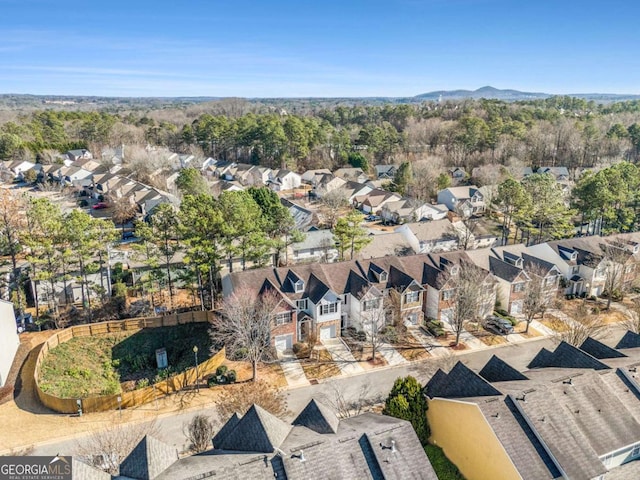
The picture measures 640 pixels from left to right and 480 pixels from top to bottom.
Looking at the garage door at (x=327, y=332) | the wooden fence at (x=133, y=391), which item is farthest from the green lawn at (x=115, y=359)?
the garage door at (x=327, y=332)

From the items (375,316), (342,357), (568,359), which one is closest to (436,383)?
(568,359)

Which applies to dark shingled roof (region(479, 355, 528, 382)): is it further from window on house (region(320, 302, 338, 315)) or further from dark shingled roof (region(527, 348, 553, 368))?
window on house (region(320, 302, 338, 315))

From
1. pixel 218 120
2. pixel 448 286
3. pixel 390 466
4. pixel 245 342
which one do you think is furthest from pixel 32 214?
pixel 218 120

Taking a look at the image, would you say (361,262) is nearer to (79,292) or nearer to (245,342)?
(245,342)

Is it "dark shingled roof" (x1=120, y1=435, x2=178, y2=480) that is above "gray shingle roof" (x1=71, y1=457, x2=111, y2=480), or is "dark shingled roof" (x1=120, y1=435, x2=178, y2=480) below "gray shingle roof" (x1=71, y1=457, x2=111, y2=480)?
below

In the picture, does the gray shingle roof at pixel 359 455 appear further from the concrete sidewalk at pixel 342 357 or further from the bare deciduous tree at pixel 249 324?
the concrete sidewalk at pixel 342 357

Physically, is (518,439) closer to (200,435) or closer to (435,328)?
(200,435)

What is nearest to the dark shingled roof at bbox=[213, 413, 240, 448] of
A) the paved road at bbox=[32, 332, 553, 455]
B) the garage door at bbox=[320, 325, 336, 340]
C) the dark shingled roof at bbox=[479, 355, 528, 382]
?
the paved road at bbox=[32, 332, 553, 455]
